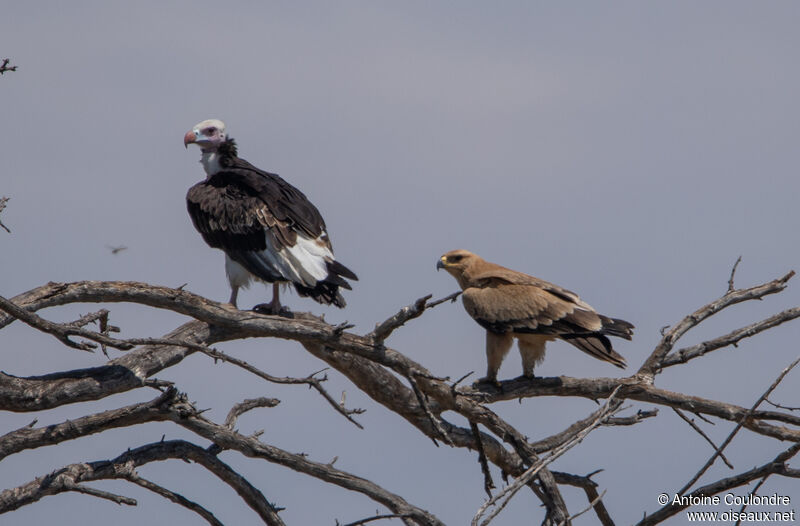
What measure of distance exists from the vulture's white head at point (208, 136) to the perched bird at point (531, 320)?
8.06ft

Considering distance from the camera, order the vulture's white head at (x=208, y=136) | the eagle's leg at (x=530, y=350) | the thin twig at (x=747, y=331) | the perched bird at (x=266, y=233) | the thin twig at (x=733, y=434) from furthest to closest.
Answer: the vulture's white head at (x=208, y=136) < the perched bird at (x=266, y=233) < the eagle's leg at (x=530, y=350) < the thin twig at (x=747, y=331) < the thin twig at (x=733, y=434)

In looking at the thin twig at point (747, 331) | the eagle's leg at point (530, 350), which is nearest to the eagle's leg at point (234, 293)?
the eagle's leg at point (530, 350)

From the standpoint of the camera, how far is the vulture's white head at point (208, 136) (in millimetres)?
8555

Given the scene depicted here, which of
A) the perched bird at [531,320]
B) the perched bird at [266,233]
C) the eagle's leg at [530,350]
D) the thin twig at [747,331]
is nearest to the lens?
the thin twig at [747,331]

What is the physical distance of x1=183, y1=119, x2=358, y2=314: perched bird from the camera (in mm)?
7039

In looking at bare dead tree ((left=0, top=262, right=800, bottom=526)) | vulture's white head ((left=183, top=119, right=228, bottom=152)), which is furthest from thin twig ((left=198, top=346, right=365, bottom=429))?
vulture's white head ((left=183, top=119, right=228, bottom=152))

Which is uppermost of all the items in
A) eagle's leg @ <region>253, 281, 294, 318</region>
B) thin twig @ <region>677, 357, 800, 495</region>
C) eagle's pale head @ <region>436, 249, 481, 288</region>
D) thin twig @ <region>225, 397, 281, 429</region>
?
eagle's pale head @ <region>436, 249, 481, 288</region>

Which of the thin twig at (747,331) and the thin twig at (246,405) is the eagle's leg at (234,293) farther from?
the thin twig at (747,331)

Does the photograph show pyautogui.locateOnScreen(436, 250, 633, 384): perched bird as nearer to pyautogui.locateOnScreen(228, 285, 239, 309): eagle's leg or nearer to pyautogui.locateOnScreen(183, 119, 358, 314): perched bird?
pyautogui.locateOnScreen(183, 119, 358, 314): perched bird

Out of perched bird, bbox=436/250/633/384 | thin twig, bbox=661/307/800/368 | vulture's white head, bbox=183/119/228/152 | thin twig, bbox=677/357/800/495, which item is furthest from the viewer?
vulture's white head, bbox=183/119/228/152

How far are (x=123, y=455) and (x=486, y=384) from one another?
238 centimetres

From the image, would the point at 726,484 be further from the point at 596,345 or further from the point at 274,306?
the point at 274,306

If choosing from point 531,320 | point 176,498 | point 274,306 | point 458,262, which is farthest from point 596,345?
point 176,498

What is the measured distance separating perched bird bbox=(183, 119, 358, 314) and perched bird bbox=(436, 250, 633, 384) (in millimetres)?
916
